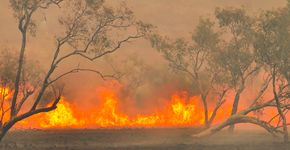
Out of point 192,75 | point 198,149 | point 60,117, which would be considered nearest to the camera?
point 198,149

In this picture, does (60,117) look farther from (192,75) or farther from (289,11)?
(289,11)

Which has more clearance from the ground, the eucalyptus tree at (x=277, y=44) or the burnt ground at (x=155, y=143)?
the eucalyptus tree at (x=277, y=44)

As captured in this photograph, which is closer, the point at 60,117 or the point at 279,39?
the point at 279,39

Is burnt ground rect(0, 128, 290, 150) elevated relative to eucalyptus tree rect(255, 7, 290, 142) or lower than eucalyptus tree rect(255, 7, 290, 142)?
lower

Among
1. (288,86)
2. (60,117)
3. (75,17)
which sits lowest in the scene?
(60,117)

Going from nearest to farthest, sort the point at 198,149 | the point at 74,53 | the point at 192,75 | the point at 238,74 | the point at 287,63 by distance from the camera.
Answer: the point at 74,53 → the point at 198,149 → the point at 287,63 → the point at 238,74 → the point at 192,75

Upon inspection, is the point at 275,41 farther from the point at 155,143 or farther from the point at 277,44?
the point at 155,143

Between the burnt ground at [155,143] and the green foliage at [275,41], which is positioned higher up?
the green foliage at [275,41]

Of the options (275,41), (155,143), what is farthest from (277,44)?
(155,143)

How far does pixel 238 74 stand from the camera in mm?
83562

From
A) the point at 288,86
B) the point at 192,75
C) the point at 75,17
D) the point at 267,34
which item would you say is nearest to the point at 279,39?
the point at 267,34

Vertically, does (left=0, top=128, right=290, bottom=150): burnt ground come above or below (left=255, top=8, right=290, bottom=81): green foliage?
below

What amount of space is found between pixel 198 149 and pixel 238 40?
113ft

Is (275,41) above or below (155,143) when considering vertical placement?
above
